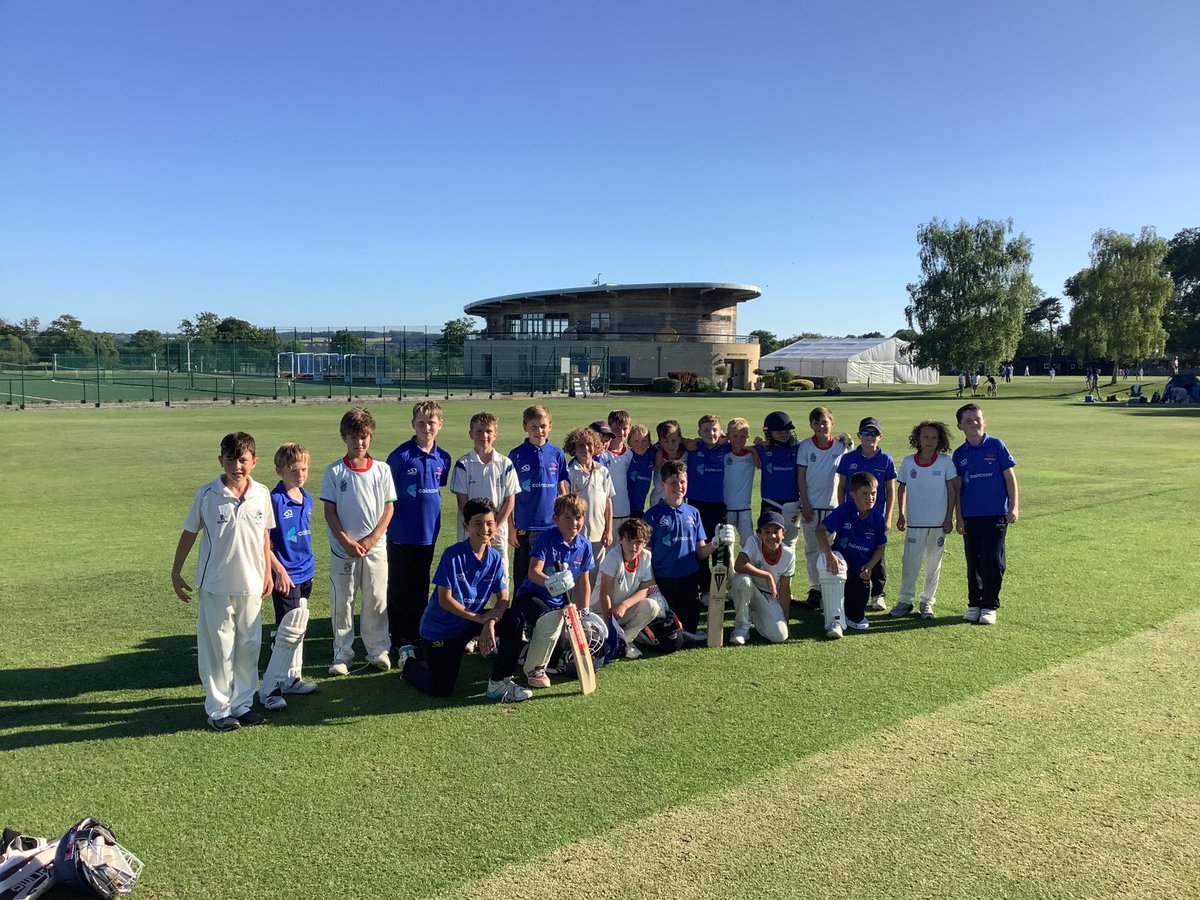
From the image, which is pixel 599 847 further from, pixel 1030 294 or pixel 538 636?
pixel 1030 294

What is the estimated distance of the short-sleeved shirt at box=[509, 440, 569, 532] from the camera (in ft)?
21.8

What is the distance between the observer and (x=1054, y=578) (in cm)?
834

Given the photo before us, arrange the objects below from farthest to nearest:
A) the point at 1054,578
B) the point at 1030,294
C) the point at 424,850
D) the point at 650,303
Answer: the point at 650,303, the point at 1030,294, the point at 1054,578, the point at 424,850

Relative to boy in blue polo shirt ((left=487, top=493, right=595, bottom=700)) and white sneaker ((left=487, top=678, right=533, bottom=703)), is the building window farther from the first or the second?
white sneaker ((left=487, top=678, right=533, bottom=703))

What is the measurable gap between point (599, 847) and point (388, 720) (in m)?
1.85

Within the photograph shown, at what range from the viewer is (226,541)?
15.3ft

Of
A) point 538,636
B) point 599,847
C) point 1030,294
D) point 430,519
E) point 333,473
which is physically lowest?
point 599,847

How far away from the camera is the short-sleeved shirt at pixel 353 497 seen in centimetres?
563

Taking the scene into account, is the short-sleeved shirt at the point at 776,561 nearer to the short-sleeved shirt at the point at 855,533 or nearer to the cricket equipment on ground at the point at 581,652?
the short-sleeved shirt at the point at 855,533

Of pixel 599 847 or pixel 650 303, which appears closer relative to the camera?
pixel 599 847

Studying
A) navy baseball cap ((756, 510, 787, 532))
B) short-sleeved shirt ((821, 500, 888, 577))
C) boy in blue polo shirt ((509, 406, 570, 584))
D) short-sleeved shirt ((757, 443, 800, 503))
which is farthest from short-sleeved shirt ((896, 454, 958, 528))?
boy in blue polo shirt ((509, 406, 570, 584))

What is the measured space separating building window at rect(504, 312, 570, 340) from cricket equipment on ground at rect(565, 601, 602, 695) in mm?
75361

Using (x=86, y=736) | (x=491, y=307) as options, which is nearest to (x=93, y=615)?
(x=86, y=736)

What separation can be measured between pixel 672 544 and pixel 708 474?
4.14ft
